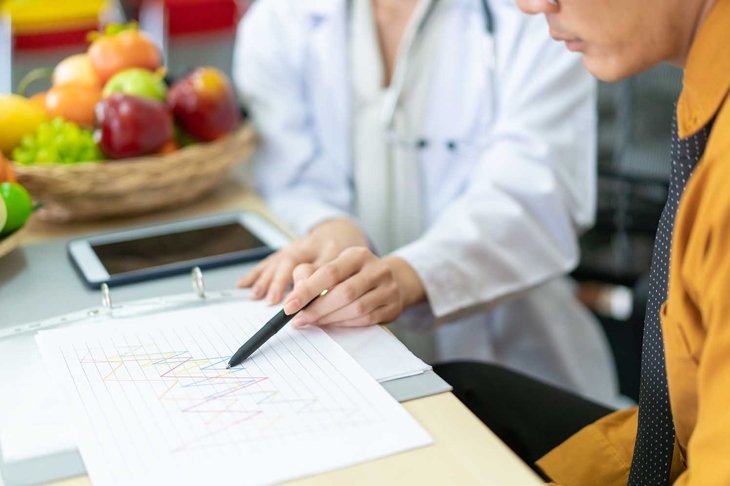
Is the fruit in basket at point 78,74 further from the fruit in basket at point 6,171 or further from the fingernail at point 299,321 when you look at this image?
the fingernail at point 299,321

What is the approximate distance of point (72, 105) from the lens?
131 cm

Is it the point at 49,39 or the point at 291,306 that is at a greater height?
the point at 291,306

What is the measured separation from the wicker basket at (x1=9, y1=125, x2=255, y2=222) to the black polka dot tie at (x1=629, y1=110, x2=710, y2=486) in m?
0.71

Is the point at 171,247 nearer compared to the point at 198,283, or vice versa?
the point at 198,283

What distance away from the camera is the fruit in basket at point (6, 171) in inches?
45.9

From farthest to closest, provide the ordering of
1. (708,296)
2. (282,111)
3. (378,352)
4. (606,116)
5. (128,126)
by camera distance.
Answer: (606,116)
(282,111)
(128,126)
(378,352)
(708,296)

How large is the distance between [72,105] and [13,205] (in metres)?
0.23

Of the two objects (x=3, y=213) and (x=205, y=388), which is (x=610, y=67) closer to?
(x=205, y=388)

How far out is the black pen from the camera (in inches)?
33.3

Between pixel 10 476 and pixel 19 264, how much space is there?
0.52 metres

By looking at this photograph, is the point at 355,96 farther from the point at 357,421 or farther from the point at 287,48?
the point at 357,421

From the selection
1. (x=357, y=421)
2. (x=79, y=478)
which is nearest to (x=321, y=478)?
(x=357, y=421)

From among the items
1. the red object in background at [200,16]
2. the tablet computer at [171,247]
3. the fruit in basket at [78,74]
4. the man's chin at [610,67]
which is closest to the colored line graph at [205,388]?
the tablet computer at [171,247]

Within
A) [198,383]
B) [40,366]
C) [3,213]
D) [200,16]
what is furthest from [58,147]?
[200,16]
